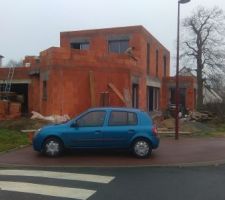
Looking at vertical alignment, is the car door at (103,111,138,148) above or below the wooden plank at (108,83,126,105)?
below

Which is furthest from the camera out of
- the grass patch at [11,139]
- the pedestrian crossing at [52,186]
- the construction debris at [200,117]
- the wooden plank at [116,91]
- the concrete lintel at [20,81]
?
the construction debris at [200,117]

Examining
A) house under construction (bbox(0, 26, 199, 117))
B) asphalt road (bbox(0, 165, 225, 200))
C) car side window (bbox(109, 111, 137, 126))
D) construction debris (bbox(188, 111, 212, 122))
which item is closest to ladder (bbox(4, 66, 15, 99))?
house under construction (bbox(0, 26, 199, 117))

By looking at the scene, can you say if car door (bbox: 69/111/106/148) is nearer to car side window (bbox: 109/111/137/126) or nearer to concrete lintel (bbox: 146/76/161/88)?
car side window (bbox: 109/111/137/126)

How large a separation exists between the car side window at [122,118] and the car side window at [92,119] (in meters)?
0.29

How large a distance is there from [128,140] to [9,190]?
227 inches

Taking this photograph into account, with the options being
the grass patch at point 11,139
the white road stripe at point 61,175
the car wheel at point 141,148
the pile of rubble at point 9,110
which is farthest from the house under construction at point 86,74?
the white road stripe at point 61,175

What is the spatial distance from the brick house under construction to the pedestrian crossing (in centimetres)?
1222

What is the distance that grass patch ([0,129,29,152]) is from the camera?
17.5m

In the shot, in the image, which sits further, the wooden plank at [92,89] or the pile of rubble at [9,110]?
the pile of rubble at [9,110]

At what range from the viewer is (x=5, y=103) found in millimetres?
26531

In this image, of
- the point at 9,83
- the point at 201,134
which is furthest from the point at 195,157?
the point at 9,83

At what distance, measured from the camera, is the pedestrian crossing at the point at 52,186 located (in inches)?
389

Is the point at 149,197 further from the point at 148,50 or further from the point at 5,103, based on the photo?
the point at 148,50

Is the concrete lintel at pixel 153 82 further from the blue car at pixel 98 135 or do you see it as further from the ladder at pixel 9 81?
the blue car at pixel 98 135
